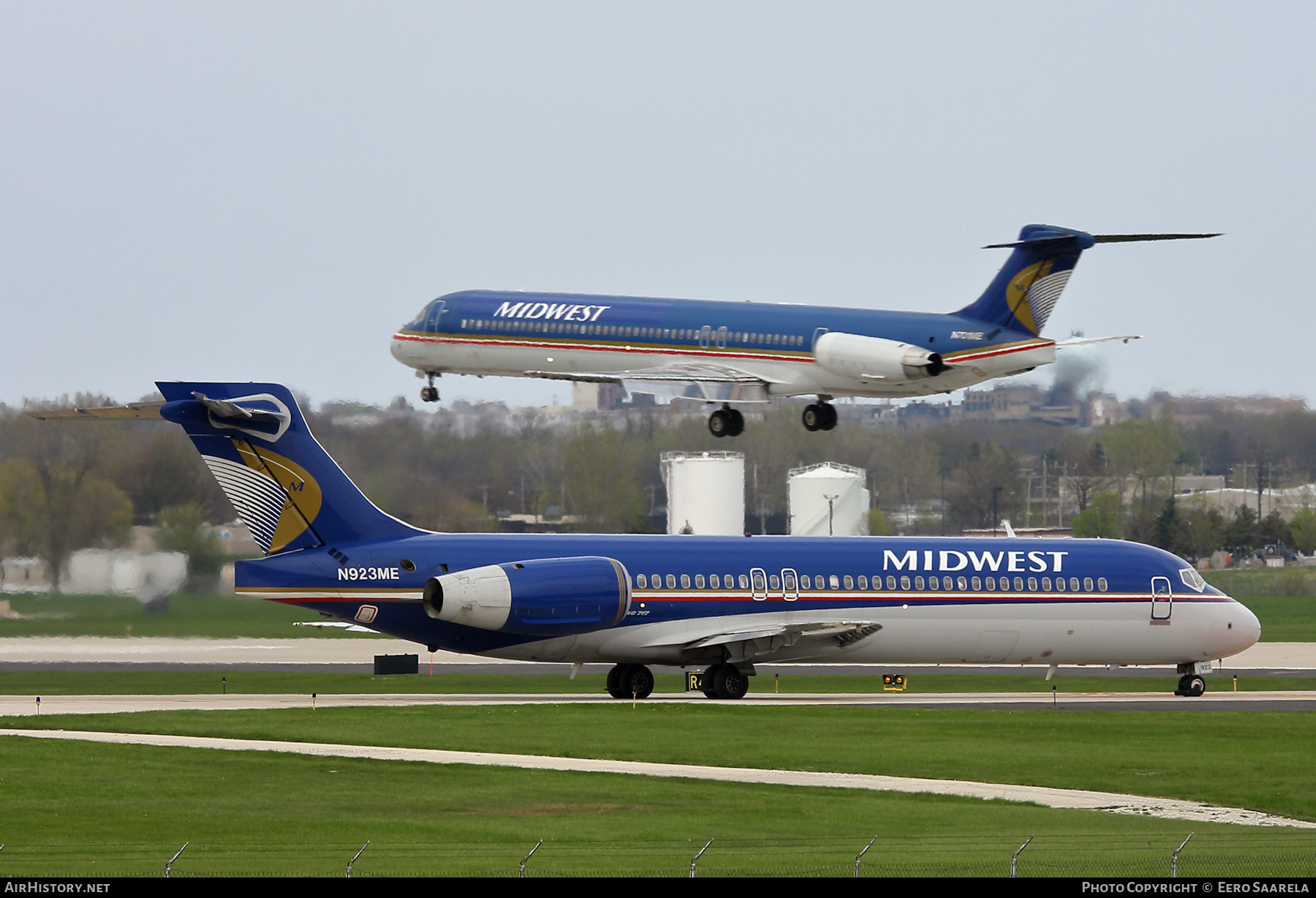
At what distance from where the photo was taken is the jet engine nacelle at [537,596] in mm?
40031

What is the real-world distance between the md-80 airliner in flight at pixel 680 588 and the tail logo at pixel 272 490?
4cm

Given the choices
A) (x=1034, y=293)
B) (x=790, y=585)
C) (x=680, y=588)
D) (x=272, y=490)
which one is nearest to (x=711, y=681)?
(x=680, y=588)

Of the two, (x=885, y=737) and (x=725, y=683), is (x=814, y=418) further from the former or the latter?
(x=885, y=737)

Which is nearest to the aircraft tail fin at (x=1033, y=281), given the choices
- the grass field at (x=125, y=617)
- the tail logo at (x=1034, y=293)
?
Answer: the tail logo at (x=1034, y=293)

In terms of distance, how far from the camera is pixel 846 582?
44.3 meters

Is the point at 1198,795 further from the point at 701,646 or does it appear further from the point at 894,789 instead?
the point at 701,646

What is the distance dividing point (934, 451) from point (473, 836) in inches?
2676

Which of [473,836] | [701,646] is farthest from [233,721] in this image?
[473,836]

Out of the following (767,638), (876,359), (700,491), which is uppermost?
(876,359)

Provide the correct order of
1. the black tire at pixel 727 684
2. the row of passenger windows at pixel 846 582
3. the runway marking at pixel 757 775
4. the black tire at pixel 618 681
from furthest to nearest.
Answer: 1. the black tire at pixel 727 684
2. the black tire at pixel 618 681
3. the row of passenger windows at pixel 846 582
4. the runway marking at pixel 757 775

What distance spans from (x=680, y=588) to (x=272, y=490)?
942 cm

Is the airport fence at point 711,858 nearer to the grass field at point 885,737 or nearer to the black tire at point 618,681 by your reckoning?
the grass field at point 885,737

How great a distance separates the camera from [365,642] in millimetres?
68375
